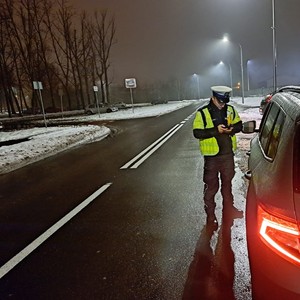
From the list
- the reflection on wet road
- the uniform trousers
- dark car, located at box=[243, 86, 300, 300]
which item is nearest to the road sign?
the uniform trousers

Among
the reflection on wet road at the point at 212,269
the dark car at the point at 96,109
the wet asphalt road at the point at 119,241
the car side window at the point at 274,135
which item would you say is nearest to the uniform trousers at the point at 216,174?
the wet asphalt road at the point at 119,241

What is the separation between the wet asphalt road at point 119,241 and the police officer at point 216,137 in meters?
0.48

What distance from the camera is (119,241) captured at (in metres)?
4.26

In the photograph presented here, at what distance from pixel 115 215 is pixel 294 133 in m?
3.69

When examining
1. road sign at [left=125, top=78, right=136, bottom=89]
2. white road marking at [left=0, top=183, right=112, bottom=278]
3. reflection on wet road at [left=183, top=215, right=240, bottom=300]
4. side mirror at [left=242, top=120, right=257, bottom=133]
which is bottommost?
reflection on wet road at [left=183, top=215, right=240, bottom=300]

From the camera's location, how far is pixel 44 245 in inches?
168

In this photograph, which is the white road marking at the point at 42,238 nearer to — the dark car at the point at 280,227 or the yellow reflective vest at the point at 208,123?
the yellow reflective vest at the point at 208,123

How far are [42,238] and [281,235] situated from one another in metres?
3.53

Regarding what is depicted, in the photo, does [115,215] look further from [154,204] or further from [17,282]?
[17,282]

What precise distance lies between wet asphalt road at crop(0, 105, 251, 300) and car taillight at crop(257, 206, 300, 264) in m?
1.25

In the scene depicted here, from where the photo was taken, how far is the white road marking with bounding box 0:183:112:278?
3.77m

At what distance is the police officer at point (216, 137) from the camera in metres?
4.24

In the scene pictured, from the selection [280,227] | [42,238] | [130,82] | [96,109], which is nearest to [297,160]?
[280,227]

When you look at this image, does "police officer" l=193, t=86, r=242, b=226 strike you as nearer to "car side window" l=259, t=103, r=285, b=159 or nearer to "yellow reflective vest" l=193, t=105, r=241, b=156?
"yellow reflective vest" l=193, t=105, r=241, b=156
